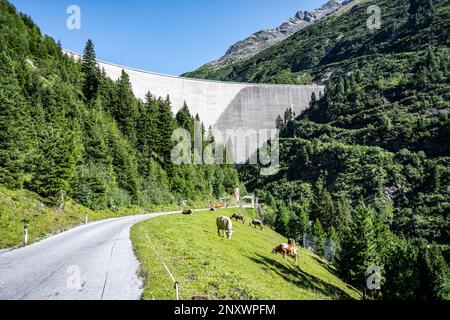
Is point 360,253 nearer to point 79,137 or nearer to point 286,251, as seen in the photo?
point 286,251

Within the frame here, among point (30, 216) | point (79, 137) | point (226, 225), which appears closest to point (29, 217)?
point (30, 216)

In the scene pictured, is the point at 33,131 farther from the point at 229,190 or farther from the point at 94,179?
the point at 229,190

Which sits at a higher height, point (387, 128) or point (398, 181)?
point (387, 128)

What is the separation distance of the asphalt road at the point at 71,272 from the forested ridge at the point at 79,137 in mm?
17555

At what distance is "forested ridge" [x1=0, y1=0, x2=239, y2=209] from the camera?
38250mm

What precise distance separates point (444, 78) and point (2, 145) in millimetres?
214959


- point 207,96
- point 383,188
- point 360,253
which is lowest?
point 360,253

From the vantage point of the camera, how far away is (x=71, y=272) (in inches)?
587

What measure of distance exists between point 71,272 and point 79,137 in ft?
149

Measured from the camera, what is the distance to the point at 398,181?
138625 mm

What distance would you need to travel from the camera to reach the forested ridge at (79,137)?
38250 millimetres

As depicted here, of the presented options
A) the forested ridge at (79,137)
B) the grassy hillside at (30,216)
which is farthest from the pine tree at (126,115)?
the grassy hillside at (30,216)
